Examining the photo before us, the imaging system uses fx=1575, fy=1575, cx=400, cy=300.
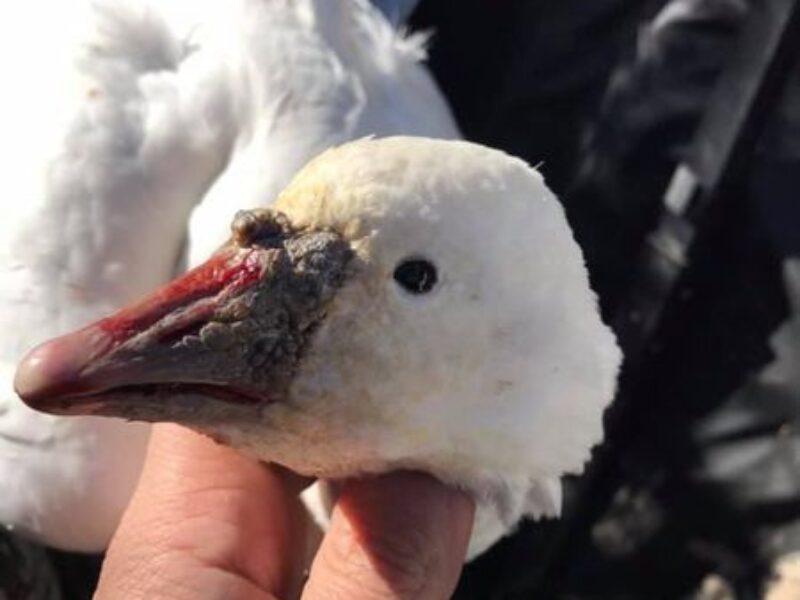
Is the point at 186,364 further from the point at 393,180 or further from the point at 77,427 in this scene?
the point at 77,427

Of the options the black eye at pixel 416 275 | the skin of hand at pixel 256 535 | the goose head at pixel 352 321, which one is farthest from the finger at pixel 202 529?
the black eye at pixel 416 275

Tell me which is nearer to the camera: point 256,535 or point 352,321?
point 352,321

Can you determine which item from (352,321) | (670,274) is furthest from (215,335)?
(670,274)

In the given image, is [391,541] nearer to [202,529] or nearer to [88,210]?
[202,529]

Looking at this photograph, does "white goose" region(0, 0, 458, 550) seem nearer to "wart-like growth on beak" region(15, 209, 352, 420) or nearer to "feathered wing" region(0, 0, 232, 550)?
"feathered wing" region(0, 0, 232, 550)

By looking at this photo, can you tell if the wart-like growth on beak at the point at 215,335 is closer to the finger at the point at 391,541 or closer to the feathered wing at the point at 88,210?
the finger at the point at 391,541

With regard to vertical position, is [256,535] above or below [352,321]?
below

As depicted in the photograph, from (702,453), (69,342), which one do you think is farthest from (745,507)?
(69,342)

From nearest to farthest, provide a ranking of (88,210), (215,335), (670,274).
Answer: (215,335) → (88,210) → (670,274)
